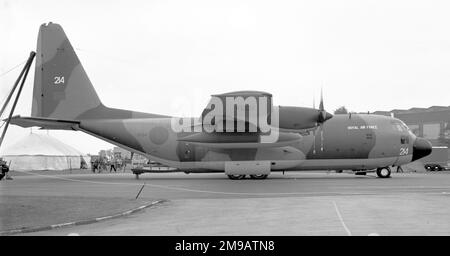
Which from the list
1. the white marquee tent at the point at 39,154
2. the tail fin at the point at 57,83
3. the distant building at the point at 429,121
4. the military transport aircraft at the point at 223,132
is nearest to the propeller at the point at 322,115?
the military transport aircraft at the point at 223,132

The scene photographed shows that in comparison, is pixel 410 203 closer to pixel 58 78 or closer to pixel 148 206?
pixel 148 206

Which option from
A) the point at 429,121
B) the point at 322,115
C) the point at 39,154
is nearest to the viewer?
the point at 322,115

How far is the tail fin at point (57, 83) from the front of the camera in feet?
111

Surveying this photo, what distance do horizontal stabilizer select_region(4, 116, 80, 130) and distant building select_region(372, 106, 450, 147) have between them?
303 feet

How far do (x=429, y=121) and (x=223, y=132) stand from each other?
322ft

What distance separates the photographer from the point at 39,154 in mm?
59375

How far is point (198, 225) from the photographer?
12.2 metres

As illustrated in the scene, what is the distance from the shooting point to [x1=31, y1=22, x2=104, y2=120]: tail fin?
34.0m

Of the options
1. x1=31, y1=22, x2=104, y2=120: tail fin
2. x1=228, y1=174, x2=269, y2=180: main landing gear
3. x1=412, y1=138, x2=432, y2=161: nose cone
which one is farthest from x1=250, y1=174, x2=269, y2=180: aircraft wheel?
x1=31, y1=22, x2=104, y2=120: tail fin

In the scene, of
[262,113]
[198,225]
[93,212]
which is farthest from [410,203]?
[262,113]

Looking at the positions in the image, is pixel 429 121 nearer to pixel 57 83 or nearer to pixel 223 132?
pixel 223 132

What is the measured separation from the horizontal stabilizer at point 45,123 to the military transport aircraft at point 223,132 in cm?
6

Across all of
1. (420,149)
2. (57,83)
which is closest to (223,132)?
(57,83)
